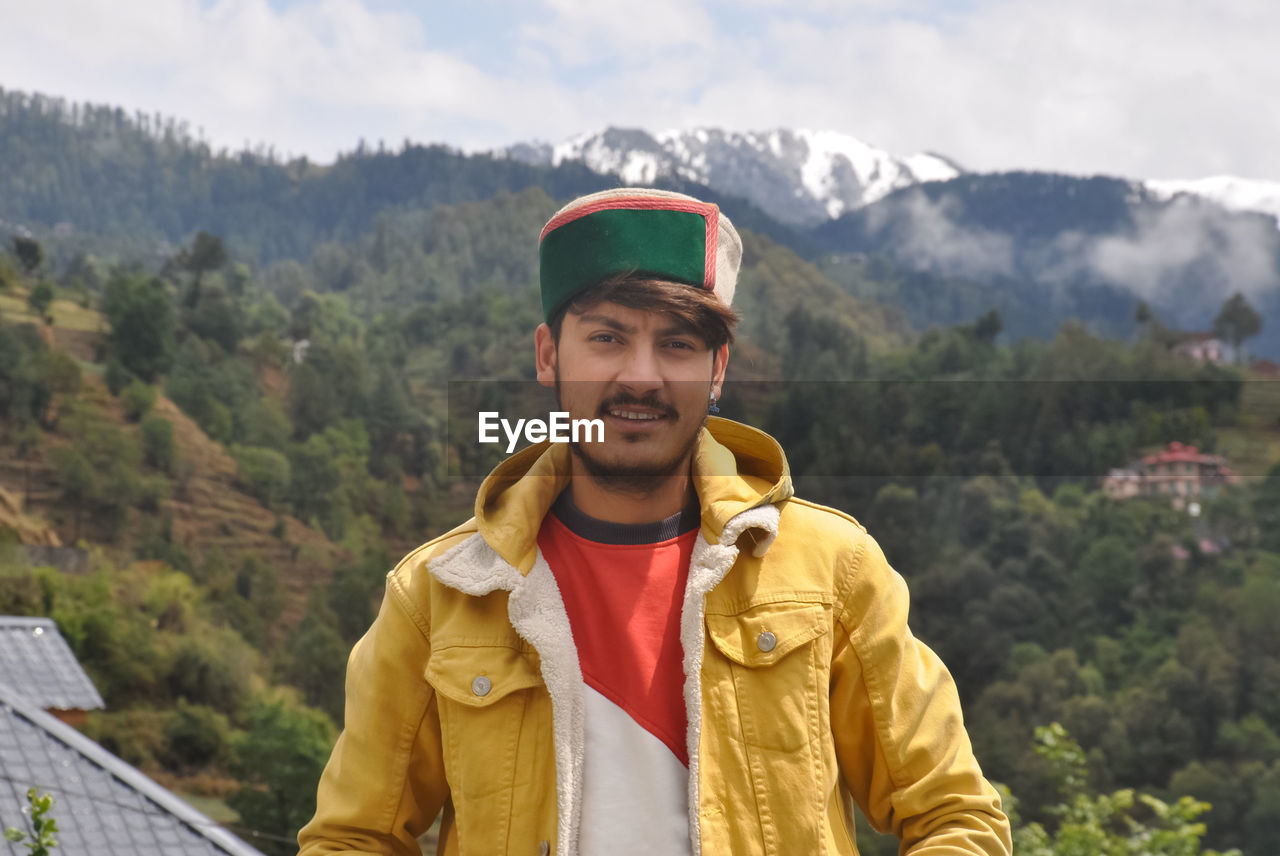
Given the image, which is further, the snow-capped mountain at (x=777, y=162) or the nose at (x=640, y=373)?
the snow-capped mountain at (x=777, y=162)

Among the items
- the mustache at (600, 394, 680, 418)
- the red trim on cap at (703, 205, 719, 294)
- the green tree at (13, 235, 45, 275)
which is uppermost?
the green tree at (13, 235, 45, 275)

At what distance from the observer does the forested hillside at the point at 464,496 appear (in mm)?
39750

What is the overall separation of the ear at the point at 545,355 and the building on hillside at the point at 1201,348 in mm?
63327

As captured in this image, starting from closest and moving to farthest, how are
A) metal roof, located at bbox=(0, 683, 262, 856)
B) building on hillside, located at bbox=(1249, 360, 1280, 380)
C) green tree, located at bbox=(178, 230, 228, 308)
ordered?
1. metal roof, located at bbox=(0, 683, 262, 856)
2. building on hillside, located at bbox=(1249, 360, 1280, 380)
3. green tree, located at bbox=(178, 230, 228, 308)

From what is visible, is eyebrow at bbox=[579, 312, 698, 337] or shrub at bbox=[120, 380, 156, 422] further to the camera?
shrub at bbox=[120, 380, 156, 422]

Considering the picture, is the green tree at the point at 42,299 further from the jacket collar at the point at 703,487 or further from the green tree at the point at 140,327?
the jacket collar at the point at 703,487

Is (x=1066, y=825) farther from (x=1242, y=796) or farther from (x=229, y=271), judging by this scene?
(x=229, y=271)

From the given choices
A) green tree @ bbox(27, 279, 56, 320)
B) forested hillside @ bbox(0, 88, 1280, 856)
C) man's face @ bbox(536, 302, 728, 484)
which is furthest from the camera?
green tree @ bbox(27, 279, 56, 320)

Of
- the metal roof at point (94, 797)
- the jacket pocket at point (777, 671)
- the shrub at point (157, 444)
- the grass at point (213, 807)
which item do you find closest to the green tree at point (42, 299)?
the shrub at point (157, 444)

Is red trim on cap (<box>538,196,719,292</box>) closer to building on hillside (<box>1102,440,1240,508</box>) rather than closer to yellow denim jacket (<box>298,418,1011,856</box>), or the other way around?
yellow denim jacket (<box>298,418,1011,856</box>)

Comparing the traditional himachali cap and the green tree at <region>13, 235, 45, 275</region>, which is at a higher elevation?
the green tree at <region>13, 235, 45, 275</region>

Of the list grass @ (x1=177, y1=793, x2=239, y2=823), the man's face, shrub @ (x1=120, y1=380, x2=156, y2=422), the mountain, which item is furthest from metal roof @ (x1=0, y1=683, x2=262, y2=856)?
the mountain

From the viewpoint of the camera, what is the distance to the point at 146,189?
8544 cm

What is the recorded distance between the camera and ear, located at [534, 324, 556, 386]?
1.57m
